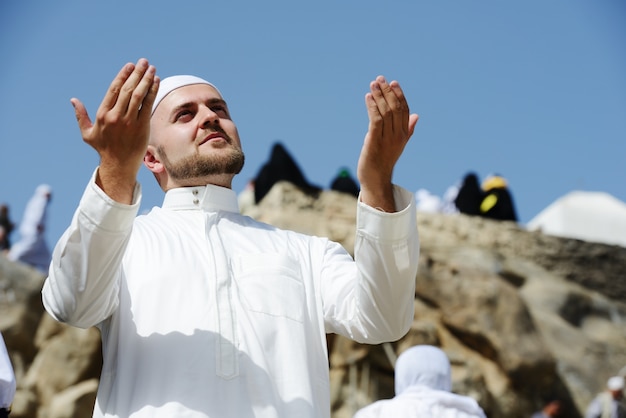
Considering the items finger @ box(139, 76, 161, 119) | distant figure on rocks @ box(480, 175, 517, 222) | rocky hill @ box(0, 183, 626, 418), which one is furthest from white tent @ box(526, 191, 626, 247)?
finger @ box(139, 76, 161, 119)

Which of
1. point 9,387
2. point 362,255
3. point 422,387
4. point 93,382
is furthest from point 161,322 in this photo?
point 93,382

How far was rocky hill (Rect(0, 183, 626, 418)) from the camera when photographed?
39.4 ft

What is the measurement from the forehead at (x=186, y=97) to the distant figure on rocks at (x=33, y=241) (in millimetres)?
10395

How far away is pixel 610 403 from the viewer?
1182 centimetres

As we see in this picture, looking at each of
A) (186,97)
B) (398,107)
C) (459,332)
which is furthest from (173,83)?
(459,332)

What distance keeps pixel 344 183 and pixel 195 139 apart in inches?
575

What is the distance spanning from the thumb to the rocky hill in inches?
371

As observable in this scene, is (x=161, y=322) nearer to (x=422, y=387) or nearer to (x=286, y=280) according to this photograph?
(x=286, y=280)

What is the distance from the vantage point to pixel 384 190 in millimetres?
2811

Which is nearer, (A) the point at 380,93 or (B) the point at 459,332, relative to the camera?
(A) the point at 380,93

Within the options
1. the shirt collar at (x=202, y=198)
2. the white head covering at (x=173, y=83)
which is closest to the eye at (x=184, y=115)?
the white head covering at (x=173, y=83)

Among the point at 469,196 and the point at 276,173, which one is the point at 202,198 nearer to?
the point at 276,173

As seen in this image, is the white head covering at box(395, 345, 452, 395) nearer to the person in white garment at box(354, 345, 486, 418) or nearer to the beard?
the person in white garment at box(354, 345, 486, 418)

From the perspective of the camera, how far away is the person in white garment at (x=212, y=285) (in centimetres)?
265
